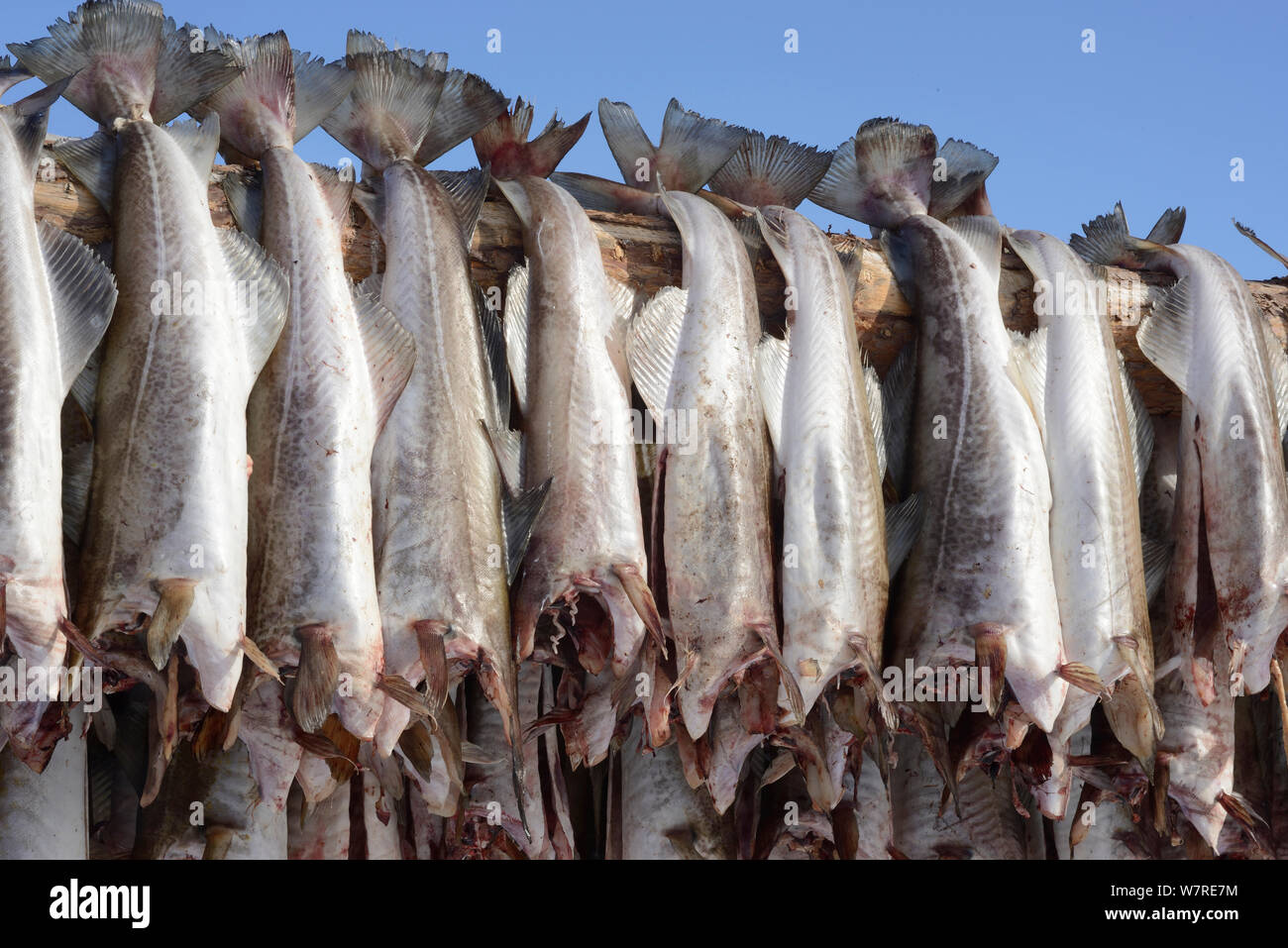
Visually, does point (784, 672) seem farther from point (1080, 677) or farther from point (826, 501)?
point (1080, 677)

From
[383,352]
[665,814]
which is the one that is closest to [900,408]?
[665,814]

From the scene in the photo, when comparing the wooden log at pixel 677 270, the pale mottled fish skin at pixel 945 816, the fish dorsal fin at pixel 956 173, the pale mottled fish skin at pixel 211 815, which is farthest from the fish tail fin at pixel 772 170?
the pale mottled fish skin at pixel 211 815

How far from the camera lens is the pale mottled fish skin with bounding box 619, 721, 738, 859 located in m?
4.04

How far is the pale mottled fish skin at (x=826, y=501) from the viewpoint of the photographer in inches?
140

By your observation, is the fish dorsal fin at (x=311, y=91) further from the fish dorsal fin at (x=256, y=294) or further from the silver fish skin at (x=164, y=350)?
the fish dorsal fin at (x=256, y=294)

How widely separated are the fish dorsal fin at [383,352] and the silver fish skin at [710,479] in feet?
2.24

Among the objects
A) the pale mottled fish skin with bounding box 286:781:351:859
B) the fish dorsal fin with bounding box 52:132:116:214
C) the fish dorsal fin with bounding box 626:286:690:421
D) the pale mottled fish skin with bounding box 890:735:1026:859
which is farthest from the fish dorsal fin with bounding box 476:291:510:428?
the pale mottled fish skin with bounding box 890:735:1026:859

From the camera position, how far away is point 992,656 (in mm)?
3605

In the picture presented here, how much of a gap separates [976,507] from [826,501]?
20.1 inches

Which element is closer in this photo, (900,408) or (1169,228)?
(900,408)

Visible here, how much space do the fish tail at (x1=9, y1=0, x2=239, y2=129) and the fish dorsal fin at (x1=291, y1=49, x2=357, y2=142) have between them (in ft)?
0.74

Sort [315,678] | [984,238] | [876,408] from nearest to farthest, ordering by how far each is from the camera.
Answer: [315,678] → [876,408] → [984,238]

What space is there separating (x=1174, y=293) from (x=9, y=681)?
3.89 meters
